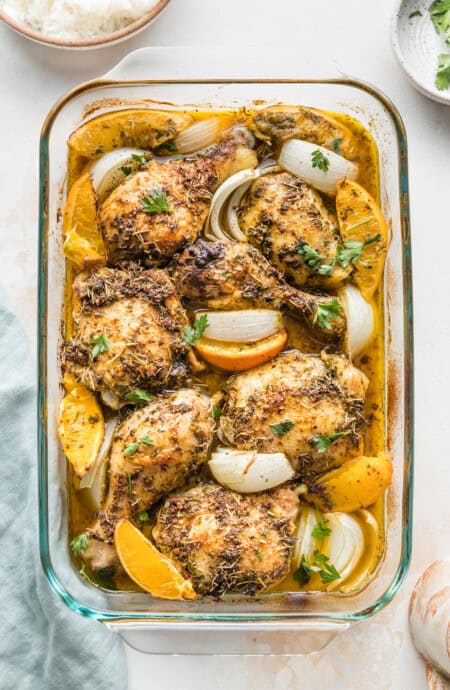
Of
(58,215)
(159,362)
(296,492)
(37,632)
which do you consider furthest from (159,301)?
(37,632)

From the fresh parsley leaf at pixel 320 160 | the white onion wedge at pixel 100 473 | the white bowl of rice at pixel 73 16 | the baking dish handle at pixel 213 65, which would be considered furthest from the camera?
the white bowl of rice at pixel 73 16

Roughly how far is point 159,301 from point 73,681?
1.41 meters

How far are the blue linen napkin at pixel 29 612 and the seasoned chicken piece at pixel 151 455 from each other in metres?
0.38

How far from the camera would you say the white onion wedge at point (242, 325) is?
282 centimetres

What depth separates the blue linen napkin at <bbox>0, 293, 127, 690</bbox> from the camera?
3037 millimetres

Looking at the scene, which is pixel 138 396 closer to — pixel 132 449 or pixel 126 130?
pixel 132 449

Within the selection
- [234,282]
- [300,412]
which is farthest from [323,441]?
[234,282]

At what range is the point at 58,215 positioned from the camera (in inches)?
117

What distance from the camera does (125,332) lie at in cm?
274

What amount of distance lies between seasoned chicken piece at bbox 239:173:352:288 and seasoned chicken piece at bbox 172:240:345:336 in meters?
0.05

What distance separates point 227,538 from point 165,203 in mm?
1103

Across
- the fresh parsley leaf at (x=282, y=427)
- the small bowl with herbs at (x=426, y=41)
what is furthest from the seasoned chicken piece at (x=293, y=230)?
the small bowl with herbs at (x=426, y=41)

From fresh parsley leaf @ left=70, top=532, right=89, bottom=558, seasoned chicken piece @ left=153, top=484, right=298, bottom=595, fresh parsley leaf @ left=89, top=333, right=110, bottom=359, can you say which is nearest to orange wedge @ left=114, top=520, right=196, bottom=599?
seasoned chicken piece @ left=153, top=484, right=298, bottom=595

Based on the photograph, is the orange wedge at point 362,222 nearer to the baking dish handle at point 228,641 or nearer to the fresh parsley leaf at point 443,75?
the fresh parsley leaf at point 443,75
